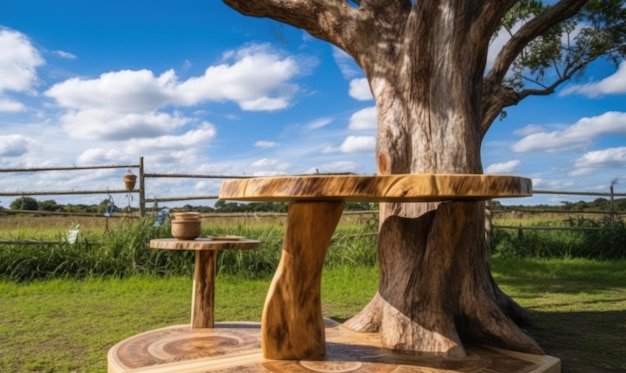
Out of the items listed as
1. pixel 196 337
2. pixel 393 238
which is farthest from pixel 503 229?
pixel 196 337

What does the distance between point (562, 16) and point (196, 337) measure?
4.23 m

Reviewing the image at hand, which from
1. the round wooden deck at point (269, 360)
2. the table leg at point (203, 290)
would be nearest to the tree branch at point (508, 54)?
the round wooden deck at point (269, 360)

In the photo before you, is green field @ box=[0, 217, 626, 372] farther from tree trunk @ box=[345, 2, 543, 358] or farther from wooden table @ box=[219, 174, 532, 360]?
wooden table @ box=[219, 174, 532, 360]

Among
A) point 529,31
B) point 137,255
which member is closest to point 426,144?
point 529,31

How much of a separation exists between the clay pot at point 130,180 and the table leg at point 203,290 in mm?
4937

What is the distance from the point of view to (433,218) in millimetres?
3324

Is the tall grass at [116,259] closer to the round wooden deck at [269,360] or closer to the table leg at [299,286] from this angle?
the round wooden deck at [269,360]

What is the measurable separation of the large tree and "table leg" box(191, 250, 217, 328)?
1000mm

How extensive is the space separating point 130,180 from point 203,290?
16.3 feet

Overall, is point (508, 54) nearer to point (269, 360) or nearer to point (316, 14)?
point (316, 14)

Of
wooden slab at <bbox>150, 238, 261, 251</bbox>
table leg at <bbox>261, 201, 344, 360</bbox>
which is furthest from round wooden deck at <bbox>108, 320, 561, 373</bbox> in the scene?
wooden slab at <bbox>150, 238, 261, 251</bbox>

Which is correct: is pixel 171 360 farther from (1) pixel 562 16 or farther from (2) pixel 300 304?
(1) pixel 562 16

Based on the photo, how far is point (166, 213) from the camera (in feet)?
25.2

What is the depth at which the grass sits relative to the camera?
11.8 ft
